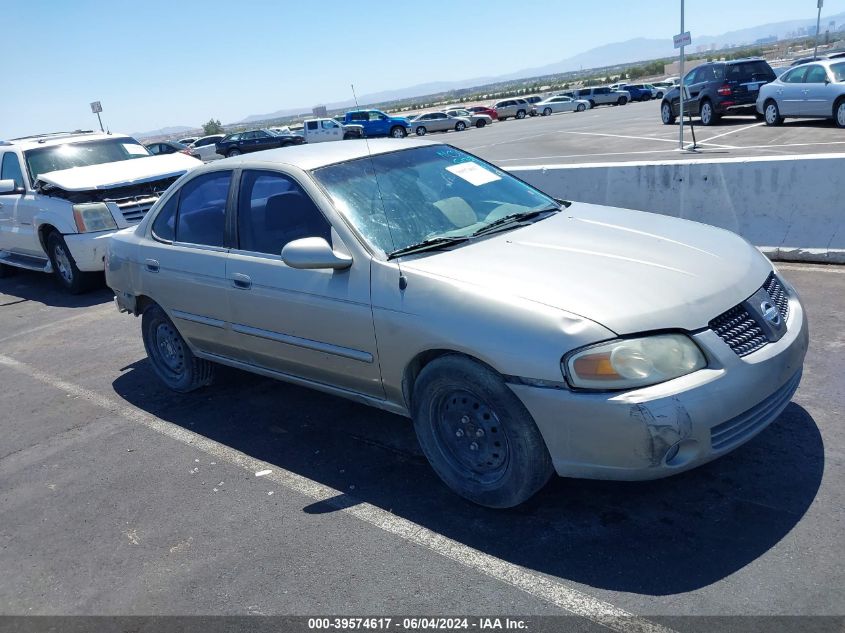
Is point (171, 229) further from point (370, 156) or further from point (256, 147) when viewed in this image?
point (256, 147)

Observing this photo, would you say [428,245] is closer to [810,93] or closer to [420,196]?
[420,196]

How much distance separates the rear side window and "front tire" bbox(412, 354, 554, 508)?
76.2 inches

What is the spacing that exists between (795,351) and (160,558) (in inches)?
123

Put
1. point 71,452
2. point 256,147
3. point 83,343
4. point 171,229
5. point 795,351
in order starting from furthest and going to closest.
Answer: point 256,147, point 83,343, point 171,229, point 71,452, point 795,351

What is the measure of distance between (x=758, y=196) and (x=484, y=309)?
4.91 metres

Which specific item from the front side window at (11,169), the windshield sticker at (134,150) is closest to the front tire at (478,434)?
the windshield sticker at (134,150)

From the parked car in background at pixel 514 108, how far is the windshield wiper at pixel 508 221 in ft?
153

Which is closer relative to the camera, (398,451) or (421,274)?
(421,274)

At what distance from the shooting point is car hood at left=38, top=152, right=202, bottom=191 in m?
8.94

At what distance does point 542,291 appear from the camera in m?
3.26

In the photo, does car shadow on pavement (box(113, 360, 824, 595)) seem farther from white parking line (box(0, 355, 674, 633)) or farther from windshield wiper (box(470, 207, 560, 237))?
windshield wiper (box(470, 207, 560, 237))

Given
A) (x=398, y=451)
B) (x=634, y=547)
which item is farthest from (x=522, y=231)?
(x=634, y=547)

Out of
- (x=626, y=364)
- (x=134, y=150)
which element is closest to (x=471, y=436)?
(x=626, y=364)

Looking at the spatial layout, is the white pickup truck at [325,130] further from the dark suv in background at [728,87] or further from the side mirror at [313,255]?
the side mirror at [313,255]
